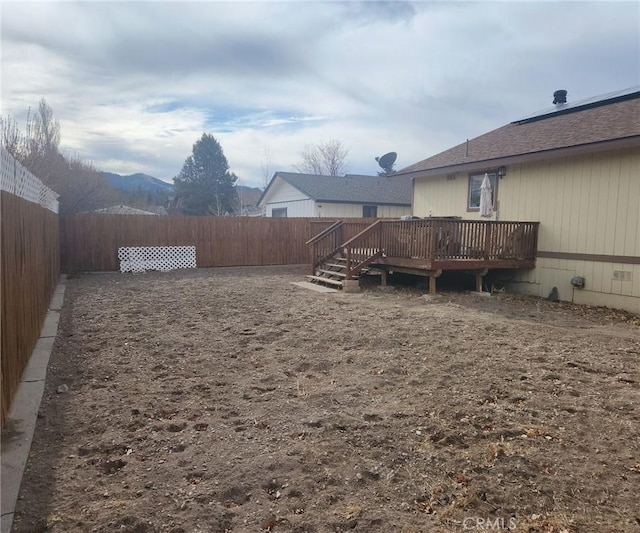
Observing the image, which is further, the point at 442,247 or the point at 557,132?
the point at 557,132

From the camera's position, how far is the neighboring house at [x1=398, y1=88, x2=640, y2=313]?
332 inches

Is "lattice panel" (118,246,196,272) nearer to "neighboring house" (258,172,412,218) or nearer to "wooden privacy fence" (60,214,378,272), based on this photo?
"wooden privacy fence" (60,214,378,272)

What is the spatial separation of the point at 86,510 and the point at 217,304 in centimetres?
619

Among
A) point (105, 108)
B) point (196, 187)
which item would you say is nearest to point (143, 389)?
point (105, 108)

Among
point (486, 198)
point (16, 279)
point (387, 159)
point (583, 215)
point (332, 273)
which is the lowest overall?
point (332, 273)

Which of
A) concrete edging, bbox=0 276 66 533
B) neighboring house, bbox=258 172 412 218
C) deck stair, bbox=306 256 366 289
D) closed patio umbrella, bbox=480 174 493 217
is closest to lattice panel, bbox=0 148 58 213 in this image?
concrete edging, bbox=0 276 66 533

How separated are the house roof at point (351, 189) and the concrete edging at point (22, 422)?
65.8 feet

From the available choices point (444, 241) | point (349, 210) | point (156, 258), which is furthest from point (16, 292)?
point (349, 210)

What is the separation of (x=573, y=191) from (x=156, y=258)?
12.4m

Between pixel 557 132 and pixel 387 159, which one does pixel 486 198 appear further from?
pixel 387 159

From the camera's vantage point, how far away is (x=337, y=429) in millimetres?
3348

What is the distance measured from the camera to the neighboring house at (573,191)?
842 cm

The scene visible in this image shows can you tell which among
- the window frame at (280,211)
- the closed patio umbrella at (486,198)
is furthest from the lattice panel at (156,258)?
the window frame at (280,211)

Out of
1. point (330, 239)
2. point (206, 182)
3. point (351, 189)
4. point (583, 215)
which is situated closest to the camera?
point (583, 215)
